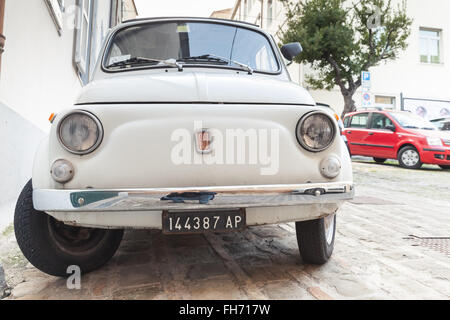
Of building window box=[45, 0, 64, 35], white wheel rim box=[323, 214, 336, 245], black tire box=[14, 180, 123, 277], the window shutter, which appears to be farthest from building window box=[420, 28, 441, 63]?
black tire box=[14, 180, 123, 277]

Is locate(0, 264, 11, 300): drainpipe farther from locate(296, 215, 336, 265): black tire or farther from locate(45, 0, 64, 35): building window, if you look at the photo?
locate(45, 0, 64, 35): building window

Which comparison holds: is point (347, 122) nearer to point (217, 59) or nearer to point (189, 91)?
point (217, 59)

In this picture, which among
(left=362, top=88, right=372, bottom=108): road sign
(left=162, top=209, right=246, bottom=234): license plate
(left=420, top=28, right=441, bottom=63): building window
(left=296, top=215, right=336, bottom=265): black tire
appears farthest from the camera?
(left=420, top=28, right=441, bottom=63): building window

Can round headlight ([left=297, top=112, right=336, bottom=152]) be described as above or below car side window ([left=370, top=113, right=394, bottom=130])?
below

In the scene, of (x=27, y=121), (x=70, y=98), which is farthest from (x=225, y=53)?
(x=70, y=98)

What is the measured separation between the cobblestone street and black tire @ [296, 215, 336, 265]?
0.22ft

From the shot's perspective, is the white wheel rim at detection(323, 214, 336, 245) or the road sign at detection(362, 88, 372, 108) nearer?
the white wheel rim at detection(323, 214, 336, 245)

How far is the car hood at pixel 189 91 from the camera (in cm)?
191

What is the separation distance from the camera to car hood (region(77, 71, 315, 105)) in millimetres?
1911

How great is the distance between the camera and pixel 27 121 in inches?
158

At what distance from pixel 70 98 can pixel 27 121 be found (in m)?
2.87

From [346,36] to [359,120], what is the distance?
5.36 meters

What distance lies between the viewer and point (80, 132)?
5.80ft

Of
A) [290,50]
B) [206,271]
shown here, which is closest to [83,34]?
[290,50]
